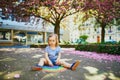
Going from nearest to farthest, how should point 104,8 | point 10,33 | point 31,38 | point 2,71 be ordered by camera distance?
point 2,71, point 104,8, point 10,33, point 31,38

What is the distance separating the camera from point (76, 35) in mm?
84250

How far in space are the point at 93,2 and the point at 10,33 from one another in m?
23.7

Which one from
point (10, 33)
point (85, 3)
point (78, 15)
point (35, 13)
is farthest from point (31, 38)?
point (85, 3)

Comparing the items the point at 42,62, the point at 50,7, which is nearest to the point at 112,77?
the point at 42,62

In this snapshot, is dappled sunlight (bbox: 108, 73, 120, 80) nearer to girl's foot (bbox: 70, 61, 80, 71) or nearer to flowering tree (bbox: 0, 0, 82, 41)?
girl's foot (bbox: 70, 61, 80, 71)

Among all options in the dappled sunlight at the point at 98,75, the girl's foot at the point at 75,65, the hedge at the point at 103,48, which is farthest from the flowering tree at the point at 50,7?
the dappled sunlight at the point at 98,75

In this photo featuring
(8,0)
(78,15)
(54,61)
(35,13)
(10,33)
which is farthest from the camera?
(10,33)

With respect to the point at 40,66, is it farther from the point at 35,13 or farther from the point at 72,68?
the point at 35,13

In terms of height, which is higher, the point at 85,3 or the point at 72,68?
the point at 85,3

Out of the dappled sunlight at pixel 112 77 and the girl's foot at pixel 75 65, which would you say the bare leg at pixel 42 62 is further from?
the dappled sunlight at pixel 112 77

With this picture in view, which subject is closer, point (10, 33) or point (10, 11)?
point (10, 11)

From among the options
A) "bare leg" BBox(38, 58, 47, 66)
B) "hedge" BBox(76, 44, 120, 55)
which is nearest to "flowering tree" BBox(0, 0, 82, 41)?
"hedge" BBox(76, 44, 120, 55)

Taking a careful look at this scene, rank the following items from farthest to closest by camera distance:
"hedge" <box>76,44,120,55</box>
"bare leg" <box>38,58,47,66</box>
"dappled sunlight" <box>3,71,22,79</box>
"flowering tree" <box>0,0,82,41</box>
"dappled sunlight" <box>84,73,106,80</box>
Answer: "flowering tree" <box>0,0,82,41</box> → "hedge" <box>76,44,120,55</box> → "bare leg" <box>38,58,47,66</box> → "dappled sunlight" <box>84,73,106,80</box> → "dappled sunlight" <box>3,71,22,79</box>

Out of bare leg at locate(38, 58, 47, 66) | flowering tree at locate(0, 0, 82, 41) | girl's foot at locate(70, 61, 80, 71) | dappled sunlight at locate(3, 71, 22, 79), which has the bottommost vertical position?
dappled sunlight at locate(3, 71, 22, 79)
